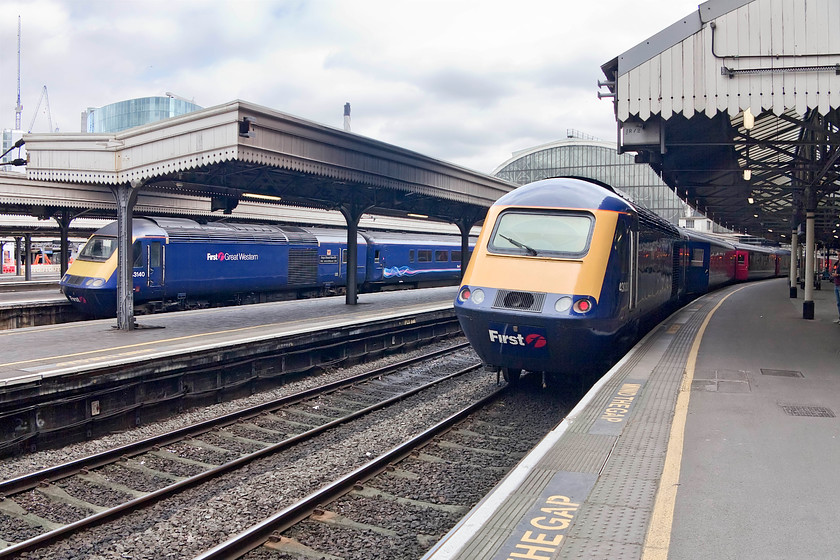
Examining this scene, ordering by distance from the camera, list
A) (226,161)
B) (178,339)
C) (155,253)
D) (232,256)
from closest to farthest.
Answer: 1. (226,161)
2. (178,339)
3. (155,253)
4. (232,256)

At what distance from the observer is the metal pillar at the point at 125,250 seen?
14.5m

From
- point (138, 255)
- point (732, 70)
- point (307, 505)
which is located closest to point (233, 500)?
point (307, 505)

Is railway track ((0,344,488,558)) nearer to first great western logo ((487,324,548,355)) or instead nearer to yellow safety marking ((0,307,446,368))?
first great western logo ((487,324,548,355))

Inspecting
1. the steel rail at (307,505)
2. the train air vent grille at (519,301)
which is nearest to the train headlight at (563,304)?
the train air vent grille at (519,301)

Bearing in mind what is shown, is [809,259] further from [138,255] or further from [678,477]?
[138,255]

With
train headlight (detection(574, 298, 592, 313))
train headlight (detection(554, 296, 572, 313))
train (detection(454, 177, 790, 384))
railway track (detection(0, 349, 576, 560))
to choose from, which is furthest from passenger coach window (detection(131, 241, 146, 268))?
train headlight (detection(574, 298, 592, 313))

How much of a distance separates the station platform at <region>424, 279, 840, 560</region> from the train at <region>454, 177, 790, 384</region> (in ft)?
2.62

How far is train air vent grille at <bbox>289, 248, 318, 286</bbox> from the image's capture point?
2367cm

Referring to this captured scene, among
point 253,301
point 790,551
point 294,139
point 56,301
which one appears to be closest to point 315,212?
point 253,301

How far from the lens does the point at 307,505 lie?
20.8ft

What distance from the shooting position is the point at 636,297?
34.4ft

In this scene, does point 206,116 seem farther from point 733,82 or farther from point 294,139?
point 733,82

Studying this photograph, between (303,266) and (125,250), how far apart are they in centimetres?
981

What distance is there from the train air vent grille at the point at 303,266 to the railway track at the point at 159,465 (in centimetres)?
1198
